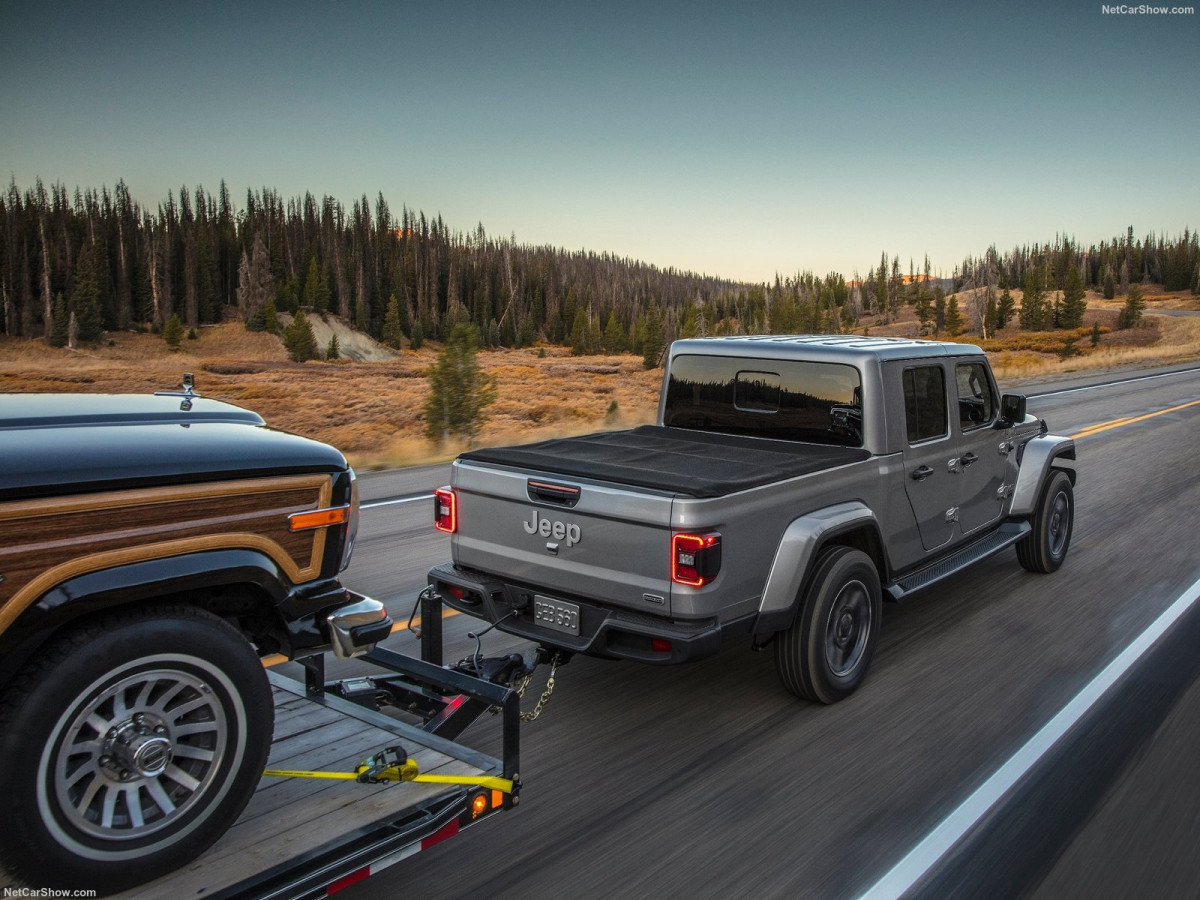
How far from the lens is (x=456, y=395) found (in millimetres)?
17609

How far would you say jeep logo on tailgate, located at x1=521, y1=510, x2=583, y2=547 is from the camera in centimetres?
448

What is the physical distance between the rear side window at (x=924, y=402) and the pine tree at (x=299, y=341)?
3099 inches

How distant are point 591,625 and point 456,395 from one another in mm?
13593

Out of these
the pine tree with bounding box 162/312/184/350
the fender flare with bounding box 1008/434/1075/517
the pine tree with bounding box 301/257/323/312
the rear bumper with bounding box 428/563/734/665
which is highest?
the pine tree with bounding box 301/257/323/312

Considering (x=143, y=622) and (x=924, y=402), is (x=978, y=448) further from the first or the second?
(x=143, y=622)

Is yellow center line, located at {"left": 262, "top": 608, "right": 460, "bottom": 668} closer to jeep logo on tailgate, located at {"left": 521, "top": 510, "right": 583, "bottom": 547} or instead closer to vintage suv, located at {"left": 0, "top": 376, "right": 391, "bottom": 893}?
jeep logo on tailgate, located at {"left": 521, "top": 510, "right": 583, "bottom": 547}

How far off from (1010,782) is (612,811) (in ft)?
5.79

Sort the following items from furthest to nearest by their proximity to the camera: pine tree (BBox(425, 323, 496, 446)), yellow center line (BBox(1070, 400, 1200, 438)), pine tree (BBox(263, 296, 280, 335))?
1. pine tree (BBox(263, 296, 280, 335))
2. pine tree (BBox(425, 323, 496, 446))
3. yellow center line (BBox(1070, 400, 1200, 438))

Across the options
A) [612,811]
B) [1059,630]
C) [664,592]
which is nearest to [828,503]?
[664,592]

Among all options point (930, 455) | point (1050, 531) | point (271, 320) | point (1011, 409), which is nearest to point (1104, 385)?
point (1050, 531)

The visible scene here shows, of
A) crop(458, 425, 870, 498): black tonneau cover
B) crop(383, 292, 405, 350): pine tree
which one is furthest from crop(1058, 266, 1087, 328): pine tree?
crop(458, 425, 870, 498): black tonneau cover

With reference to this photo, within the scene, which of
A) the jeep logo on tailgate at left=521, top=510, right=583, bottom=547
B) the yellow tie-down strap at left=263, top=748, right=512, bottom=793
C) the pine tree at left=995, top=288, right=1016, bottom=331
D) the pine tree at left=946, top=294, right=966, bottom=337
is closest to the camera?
the yellow tie-down strap at left=263, top=748, right=512, bottom=793

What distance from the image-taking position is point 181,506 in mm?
2850

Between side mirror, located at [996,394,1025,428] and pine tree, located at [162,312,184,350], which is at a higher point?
pine tree, located at [162,312,184,350]
